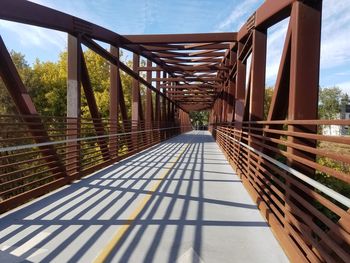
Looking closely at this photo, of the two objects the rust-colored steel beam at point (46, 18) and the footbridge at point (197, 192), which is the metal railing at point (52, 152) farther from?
the rust-colored steel beam at point (46, 18)

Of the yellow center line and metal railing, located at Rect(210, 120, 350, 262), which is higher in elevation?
metal railing, located at Rect(210, 120, 350, 262)

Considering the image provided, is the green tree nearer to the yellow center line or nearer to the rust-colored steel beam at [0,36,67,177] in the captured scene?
the rust-colored steel beam at [0,36,67,177]

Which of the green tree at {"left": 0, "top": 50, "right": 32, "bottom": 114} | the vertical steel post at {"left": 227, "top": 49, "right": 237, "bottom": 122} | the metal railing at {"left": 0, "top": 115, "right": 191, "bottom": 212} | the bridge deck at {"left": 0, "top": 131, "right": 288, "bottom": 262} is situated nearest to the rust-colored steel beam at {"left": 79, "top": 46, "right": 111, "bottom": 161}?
the metal railing at {"left": 0, "top": 115, "right": 191, "bottom": 212}

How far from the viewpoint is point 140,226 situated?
496 cm

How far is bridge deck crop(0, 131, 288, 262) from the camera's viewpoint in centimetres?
400

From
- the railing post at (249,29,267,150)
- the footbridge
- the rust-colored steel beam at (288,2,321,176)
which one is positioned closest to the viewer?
the footbridge

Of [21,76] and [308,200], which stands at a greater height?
[21,76]

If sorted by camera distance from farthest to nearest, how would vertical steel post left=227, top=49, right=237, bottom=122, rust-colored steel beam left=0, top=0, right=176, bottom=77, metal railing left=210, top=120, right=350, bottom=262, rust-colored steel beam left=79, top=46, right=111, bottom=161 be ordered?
1. vertical steel post left=227, top=49, right=237, bottom=122
2. rust-colored steel beam left=79, top=46, right=111, bottom=161
3. rust-colored steel beam left=0, top=0, right=176, bottom=77
4. metal railing left=210, top=120, right=350, bottom=262

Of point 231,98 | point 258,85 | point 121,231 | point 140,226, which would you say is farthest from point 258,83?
point 231,98

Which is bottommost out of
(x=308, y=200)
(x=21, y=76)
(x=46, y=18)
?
(x=308, y=200)

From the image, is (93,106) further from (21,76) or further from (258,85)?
(21,76)

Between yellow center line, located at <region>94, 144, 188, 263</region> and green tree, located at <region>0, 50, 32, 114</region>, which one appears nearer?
yellow center line, located at <region>94, 144, 188, 263</region>

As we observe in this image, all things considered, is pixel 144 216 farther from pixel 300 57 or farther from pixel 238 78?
pixel 238 78

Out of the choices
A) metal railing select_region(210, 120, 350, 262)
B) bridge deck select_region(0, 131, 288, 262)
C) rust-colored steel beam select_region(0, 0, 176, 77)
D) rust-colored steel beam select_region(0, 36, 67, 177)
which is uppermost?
rust-colored steel beam select_region(0, 0, 176, 77)
